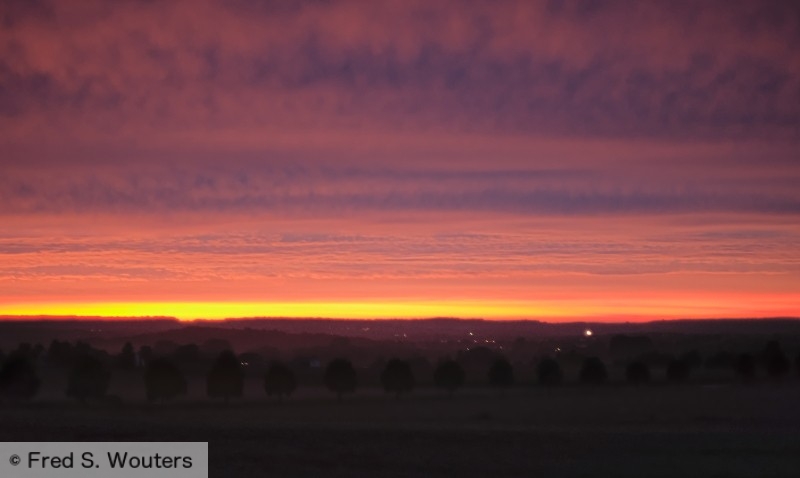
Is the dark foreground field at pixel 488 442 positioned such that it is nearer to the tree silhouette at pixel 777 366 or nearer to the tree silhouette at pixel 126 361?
the tree silhouette at pixel 777 366

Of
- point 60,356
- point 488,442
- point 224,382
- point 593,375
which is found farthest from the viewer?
point 60,356

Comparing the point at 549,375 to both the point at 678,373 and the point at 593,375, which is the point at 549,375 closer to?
the point at 593,375

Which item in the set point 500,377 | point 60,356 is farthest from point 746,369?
point 60,356

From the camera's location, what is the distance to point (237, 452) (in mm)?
31922

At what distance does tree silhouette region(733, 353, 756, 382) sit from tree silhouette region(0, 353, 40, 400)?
6233 centimetres

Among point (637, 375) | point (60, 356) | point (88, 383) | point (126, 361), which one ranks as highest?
point (60, 356)

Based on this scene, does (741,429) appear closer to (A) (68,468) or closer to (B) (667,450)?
(B) (667,450)

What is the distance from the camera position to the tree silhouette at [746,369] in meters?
99.6

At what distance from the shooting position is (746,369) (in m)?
101

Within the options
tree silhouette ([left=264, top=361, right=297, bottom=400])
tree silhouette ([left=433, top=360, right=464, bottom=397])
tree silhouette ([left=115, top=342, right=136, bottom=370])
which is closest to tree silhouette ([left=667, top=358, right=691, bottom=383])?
tree silhouette ([left=433, top=360, right=464, bottom=397])

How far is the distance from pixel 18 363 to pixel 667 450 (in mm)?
59589

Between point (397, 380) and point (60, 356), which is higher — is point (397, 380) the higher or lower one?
the lower one

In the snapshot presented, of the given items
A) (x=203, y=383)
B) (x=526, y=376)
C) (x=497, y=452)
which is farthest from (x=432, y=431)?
(x=526, y=376)

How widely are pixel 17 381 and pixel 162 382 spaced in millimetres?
11168
